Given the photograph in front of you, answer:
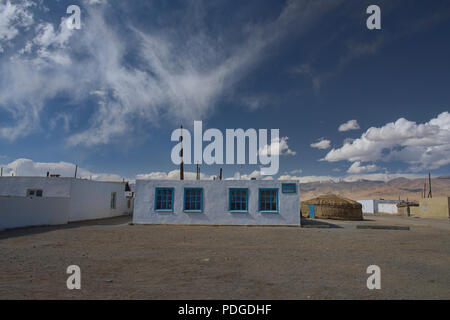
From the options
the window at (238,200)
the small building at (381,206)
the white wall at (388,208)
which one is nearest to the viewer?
the window at (238,200)

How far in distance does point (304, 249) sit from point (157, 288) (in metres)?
5.53

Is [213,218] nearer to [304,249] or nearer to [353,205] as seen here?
[304,249]

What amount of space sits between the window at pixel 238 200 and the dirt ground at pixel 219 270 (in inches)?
264

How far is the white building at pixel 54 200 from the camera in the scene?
45.2 ft

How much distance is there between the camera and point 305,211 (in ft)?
93.3

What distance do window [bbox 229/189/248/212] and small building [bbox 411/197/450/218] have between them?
1096 inches

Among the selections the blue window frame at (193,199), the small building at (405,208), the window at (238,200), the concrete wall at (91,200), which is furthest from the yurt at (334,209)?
the concrete wall at (91,200)

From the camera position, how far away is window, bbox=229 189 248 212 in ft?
53.9

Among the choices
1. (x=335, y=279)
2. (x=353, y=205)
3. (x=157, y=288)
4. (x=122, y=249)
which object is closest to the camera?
(x=157, y=288)

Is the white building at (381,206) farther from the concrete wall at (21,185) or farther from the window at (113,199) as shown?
the concrete wall at (21,185)

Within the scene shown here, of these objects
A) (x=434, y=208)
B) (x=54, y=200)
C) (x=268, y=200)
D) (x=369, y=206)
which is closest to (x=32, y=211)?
(x=54, y=200)

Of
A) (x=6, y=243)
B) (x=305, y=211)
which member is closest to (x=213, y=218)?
(x=6, y=243)

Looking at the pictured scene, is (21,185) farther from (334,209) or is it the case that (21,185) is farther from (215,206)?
(334,209)

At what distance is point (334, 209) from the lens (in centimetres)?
2608
